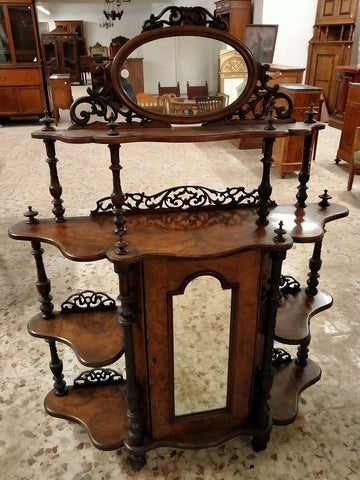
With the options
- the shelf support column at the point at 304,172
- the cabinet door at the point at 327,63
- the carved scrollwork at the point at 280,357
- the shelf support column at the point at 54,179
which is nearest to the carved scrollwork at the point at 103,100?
the shelf support column at the point at 54,179

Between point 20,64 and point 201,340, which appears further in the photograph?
point 20,64

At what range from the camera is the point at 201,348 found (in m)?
1.44

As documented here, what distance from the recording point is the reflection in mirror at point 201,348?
53.5 inches

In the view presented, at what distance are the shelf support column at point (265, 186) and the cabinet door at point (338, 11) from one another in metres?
6.78

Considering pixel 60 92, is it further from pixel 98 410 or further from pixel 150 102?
pixel 98 410

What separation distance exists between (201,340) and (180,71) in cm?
89

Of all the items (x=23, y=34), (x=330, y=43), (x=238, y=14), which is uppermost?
(x=238, y=14)

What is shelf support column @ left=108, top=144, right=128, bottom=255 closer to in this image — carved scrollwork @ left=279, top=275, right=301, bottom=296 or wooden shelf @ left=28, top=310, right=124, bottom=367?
wooden shelf @ left=28, top=310, right=124, bottom=367

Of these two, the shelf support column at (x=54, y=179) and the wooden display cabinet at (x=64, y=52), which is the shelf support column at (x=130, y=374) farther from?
the wooden display cabinet at (x=64, y=52)

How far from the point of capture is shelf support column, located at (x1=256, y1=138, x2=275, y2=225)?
135 cm

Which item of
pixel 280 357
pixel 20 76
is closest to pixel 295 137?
pixel 280 357

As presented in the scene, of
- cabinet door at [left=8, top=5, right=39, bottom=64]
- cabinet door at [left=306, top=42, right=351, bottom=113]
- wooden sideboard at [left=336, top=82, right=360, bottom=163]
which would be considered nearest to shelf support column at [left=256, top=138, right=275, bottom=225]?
wooden sideboard at [left=336, top=82, right=360, bottom=163]

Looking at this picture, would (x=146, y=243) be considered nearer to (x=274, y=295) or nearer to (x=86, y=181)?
(x=274, y=295)

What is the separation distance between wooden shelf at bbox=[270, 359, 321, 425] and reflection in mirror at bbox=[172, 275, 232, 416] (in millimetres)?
249
